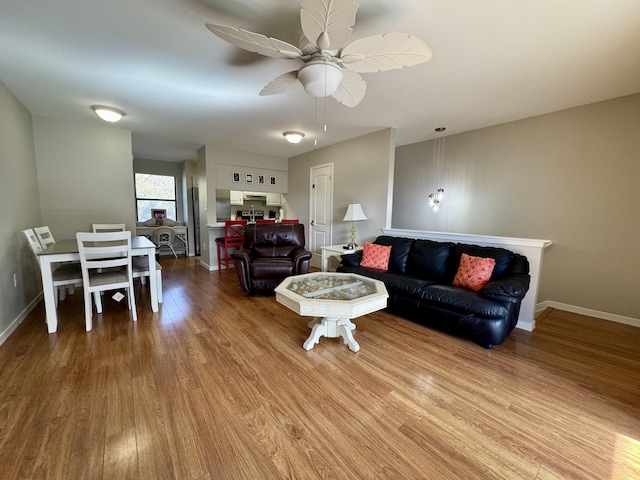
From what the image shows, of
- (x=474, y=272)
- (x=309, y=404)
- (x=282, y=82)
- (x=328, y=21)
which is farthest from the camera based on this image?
(x=474, y=272)

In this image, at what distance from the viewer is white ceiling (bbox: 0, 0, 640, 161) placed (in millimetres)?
1638

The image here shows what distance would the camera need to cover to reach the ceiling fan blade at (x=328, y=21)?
4.07 feet

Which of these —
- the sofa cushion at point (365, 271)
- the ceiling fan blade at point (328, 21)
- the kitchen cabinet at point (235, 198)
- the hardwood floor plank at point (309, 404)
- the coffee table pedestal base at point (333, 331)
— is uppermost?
the ceiling fan blade at point (328, 21)

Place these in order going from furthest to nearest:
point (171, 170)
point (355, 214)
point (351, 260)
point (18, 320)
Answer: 1. point (171, 170)
2. point (355, 214)
3. point (351, 260)
4. point (18, 320)

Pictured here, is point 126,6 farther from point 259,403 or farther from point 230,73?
point 259,403

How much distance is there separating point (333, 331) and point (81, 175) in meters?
4.56

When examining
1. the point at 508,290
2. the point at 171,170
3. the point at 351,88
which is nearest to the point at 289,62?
the point at 351,88

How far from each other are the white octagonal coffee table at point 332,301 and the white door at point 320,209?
262 centimetres

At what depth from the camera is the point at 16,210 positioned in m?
2.82

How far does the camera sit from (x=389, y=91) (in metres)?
2.72

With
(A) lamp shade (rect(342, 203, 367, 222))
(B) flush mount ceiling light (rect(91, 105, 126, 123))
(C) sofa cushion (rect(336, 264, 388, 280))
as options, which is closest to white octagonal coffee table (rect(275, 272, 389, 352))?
(C) sofa cushion (rect(336, 264, 388, 280))

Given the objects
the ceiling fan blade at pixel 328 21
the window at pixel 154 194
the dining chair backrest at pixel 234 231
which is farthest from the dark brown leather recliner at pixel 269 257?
the window at pixel 154 194

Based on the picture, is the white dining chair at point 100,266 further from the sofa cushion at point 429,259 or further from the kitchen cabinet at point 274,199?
the kitchen cabinet at point 274,199

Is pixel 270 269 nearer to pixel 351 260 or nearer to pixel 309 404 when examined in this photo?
pixel 351 260
